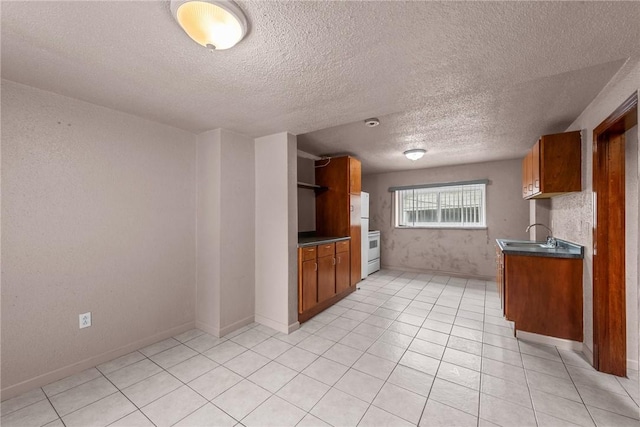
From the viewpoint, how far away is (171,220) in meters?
2.71

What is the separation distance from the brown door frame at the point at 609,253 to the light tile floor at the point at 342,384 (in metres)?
0.18

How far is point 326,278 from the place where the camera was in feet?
11.3

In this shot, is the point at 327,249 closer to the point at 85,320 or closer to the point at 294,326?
the point at 294,326

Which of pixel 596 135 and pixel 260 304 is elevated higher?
pixel 596 135

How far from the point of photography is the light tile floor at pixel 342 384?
1.62 meters

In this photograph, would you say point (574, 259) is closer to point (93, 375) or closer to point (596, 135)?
point (596, 135)

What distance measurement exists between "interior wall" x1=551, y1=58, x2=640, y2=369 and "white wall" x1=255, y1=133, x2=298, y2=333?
8.85ft

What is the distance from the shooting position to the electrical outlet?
211cm

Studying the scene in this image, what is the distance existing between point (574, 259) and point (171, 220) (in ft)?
13.3

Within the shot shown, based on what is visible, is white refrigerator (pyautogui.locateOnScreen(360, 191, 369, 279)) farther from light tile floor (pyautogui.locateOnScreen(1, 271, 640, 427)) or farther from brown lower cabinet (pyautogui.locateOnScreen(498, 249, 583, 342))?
brown lower cabinet (pyautogui.locateOnScreen(498, 249, 583, 342))

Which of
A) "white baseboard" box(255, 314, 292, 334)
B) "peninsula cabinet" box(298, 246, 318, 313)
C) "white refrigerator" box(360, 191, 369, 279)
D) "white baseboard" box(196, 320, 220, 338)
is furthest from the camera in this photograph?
"white refrigerator" box(360, 191, 369, 279)

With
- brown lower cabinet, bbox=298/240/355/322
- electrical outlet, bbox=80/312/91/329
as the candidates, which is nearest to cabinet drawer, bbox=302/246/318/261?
brown lower cabinet, bbox=298/240/355/322

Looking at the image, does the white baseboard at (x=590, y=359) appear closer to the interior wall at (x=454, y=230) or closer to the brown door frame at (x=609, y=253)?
the brown door frame at (x=609, y=253)

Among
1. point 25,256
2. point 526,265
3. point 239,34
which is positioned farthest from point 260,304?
point 526,265
